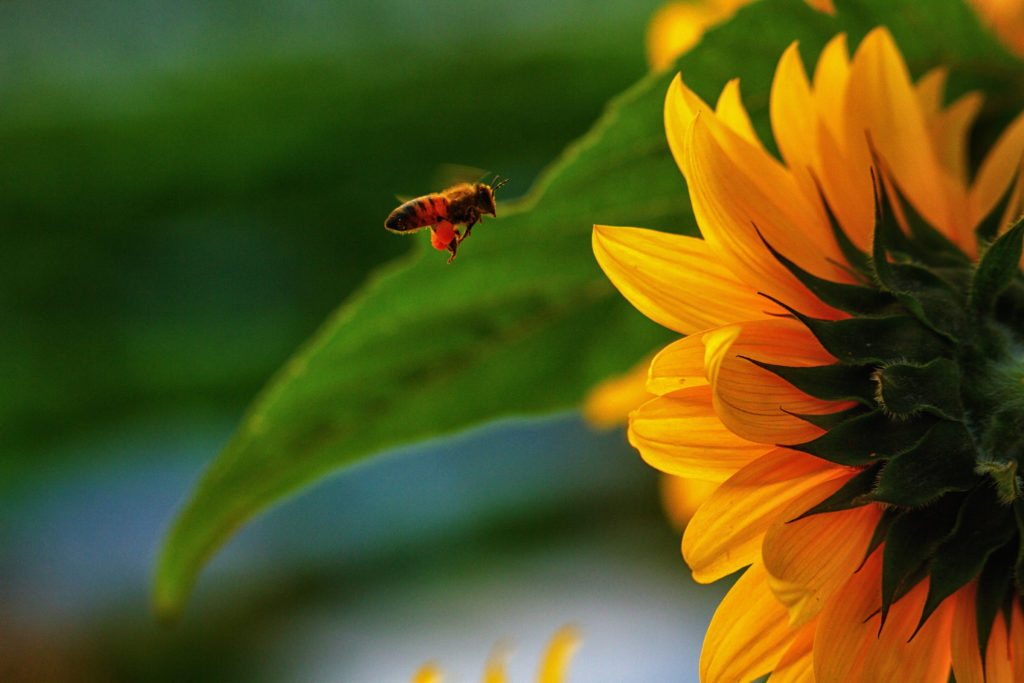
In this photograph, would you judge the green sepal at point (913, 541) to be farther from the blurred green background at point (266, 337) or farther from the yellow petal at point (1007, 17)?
the blurred green background at point (266, 337)

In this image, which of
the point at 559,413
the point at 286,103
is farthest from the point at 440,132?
the point at 559,413

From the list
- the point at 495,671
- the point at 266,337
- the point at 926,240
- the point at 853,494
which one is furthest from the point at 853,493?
the point at 266,337

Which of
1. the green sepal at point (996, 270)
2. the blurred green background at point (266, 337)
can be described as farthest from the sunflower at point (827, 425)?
the blurred green background at point (266, 337)

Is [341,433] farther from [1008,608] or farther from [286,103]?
[286,103]

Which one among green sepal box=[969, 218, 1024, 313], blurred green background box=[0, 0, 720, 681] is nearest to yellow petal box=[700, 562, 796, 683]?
green sepal box=[969, 218, 1024, 313]

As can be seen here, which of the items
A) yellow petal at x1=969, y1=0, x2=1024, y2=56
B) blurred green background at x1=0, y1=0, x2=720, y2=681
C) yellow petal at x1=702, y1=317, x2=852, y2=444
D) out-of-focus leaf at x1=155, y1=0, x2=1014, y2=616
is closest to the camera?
yellow petal at x1=702, y1=317, x2=852, y2=444

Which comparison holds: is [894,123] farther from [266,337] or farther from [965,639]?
[266,337]

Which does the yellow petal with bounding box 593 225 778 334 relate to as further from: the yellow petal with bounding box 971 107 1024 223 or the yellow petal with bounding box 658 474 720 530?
the yellow petal with bounding box 658 474 720 530

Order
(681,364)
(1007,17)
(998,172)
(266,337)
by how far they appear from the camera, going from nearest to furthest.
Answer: (681,364)
(998,172)
(1007,17)
(266,337)
